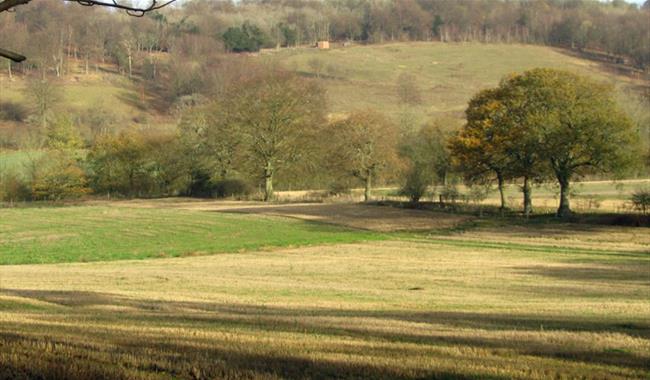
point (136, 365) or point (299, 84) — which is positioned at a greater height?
point (299, 84)

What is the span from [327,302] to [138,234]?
33393 mm

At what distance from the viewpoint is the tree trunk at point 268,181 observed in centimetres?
7650

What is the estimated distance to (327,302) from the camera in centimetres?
2108

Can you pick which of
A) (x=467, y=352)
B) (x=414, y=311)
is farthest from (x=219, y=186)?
(x=467, y=352)

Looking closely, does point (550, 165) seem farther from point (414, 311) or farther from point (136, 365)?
point (136, 365)

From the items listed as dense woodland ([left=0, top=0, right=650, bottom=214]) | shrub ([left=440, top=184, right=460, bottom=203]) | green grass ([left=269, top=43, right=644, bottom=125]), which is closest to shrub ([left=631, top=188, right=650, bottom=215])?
dense woodland ([left=0, top=0, right=650, bottom=214])

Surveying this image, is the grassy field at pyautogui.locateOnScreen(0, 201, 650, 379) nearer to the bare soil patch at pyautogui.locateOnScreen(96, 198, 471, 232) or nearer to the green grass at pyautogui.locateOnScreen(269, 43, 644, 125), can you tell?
the bare soil patch at pyautogui.locateOnScreen(96, 198, 471, 232)

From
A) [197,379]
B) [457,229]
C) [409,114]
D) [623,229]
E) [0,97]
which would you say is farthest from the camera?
[0,97]

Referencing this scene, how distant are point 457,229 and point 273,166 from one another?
83.4 feet

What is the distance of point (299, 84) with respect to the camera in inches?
3093

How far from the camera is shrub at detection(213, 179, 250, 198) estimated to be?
82.3 metres

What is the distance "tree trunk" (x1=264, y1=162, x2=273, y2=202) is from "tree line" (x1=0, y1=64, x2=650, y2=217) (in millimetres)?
119

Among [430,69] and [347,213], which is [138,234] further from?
[430,69]

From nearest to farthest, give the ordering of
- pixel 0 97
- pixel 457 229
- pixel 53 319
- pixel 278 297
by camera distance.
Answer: pixel 53 319
pixel 278 297
pixel 457 229
pixel 0 97
